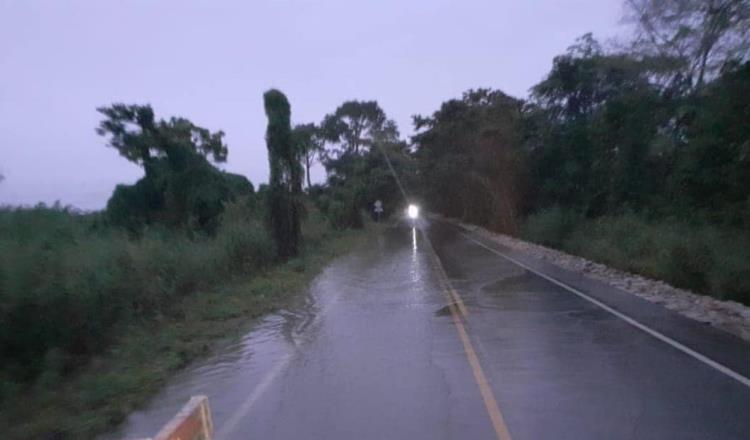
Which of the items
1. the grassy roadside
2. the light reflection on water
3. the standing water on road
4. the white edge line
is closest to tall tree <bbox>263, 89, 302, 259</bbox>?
the light reflection on water

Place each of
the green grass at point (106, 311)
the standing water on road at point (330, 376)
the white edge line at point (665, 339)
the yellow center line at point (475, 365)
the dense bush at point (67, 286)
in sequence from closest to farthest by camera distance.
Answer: the yellow center line at point (475, 365)
the standing water on road at point (330, 376)
the green grass at point (106, 311)
the white edge line at point (665, 339)
the dense bush at point (67, 286)

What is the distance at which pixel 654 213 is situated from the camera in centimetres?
3228

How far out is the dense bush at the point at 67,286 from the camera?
36.6 feet

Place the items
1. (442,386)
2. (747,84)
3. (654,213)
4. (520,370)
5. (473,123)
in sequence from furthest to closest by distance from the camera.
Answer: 1. (473,123)
2. (654,213)
3. (747,84)
4. (520,370)
5. (442,386)

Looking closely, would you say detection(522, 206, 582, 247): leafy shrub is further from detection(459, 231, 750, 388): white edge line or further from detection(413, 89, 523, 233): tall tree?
detection(459, 231, 750, 388): white edge line

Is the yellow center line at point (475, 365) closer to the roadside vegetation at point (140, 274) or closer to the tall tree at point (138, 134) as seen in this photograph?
the roadside vegetation at point (140, 274)

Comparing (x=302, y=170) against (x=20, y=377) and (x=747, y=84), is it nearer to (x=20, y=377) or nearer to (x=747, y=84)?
(x=747, y=84)

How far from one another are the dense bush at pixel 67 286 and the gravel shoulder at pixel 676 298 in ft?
33.3

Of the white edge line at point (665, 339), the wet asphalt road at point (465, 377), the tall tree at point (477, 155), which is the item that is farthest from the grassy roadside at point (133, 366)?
the tall tree at point (477, 155)

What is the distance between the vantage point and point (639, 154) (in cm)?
3569

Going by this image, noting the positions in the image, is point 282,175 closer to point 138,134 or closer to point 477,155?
point 138,134

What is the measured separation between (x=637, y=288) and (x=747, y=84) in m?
6.53

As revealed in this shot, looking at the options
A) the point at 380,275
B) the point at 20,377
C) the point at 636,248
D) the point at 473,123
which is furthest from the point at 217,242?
the point at 473,123

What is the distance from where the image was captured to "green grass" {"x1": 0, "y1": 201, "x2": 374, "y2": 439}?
9.62 meters
